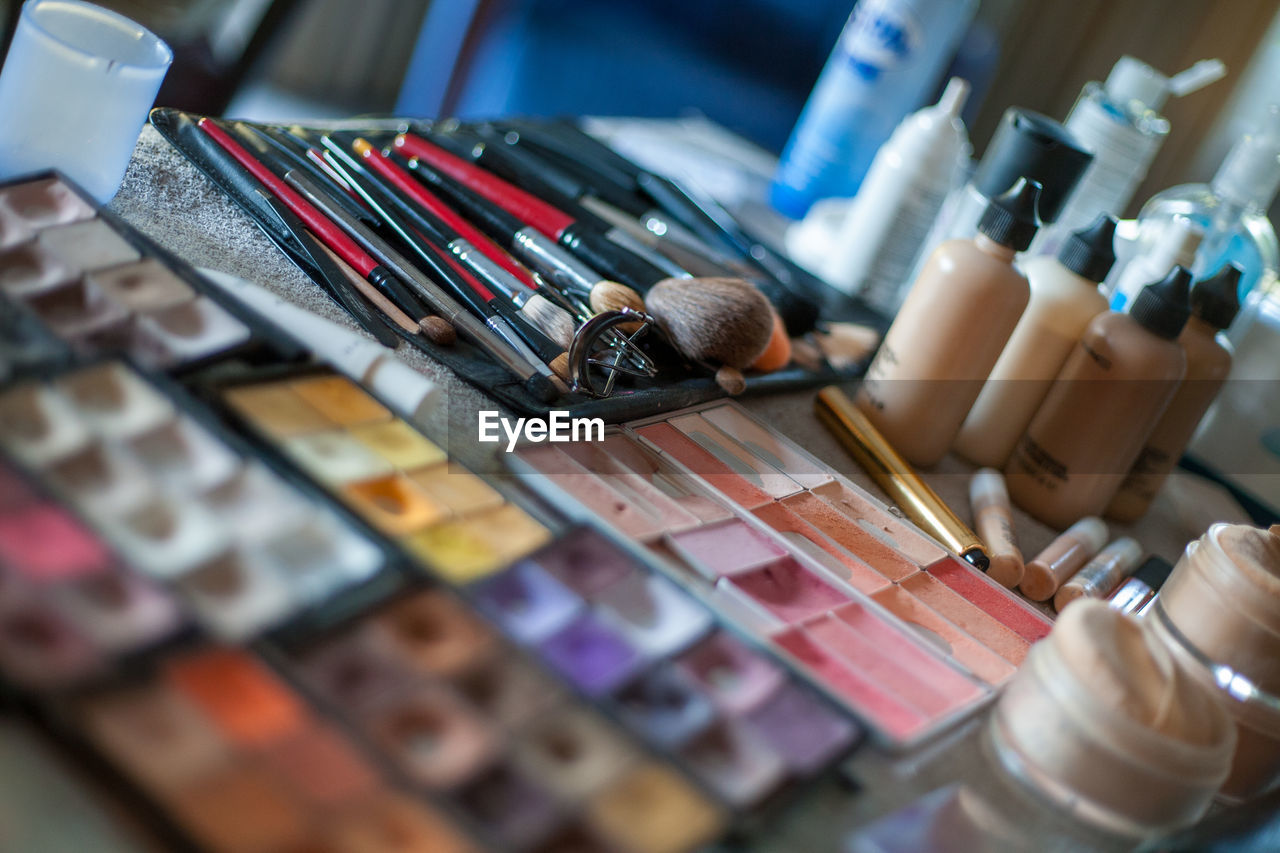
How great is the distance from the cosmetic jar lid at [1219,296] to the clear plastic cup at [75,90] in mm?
740

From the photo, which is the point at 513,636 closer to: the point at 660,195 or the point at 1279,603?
the point at 1279,603

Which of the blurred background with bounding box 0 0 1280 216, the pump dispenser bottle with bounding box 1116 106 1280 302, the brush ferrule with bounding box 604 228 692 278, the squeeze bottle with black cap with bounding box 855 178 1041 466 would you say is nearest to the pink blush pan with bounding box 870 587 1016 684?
the squeeze bottle with black cap with bounding box 855 178 1041 466

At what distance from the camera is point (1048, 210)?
33.4 inches

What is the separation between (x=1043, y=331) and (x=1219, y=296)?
126mm

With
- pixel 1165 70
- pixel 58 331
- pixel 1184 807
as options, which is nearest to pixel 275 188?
pixel 58 331

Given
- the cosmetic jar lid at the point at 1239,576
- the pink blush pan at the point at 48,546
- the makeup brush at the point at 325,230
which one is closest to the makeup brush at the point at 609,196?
the makeup brush at the point at 325,230

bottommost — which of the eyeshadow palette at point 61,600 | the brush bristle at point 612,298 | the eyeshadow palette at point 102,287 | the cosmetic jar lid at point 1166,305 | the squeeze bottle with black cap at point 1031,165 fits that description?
the eyeshadow palette at point 61,600

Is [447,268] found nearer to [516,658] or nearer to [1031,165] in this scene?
[516,658]

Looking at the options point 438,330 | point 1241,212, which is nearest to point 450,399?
point 438,330

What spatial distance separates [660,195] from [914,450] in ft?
1.21

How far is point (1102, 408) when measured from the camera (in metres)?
0.78

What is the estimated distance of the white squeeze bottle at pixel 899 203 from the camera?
104 cm

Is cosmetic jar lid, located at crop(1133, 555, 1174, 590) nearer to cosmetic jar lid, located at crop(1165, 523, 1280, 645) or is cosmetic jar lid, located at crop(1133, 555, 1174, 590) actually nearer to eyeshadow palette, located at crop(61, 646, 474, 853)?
cosmetic jar lid, located at crop(1165, 523, 1280, 645)

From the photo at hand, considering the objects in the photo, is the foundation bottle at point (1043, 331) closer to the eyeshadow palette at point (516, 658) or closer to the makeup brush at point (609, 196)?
the makeup brush at point (609, 196)
